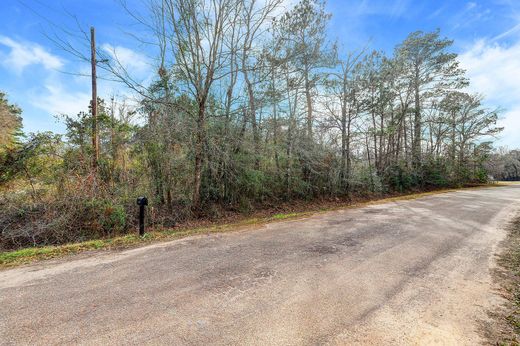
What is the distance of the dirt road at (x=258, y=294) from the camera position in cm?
189

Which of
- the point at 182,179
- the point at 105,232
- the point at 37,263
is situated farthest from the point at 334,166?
the point at 37,263

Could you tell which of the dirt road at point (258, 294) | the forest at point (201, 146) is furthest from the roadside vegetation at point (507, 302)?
the forest at point (201, 146)

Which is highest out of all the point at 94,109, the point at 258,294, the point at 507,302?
the point at 94,109

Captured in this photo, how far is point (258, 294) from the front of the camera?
97.3 inches

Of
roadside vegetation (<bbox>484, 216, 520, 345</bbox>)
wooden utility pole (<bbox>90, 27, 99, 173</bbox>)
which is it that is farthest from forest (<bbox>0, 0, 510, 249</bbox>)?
roadside vegetation (<bbox>484, 216, 520, 345</bbox>)

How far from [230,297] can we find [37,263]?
3.09 meters

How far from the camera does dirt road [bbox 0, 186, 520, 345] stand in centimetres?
189

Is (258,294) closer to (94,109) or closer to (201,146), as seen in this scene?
(201,146)

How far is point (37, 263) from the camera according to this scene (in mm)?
3340

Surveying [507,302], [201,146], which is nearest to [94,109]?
[201,146]

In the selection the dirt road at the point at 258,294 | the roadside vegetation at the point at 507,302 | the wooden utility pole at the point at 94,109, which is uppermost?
the wooden utility pole at the point at 94,109

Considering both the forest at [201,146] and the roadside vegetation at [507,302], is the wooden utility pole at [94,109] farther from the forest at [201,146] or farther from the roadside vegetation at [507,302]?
the roadside vegetation at [507,302]

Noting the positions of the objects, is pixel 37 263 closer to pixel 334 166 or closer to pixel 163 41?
pixel 163 41

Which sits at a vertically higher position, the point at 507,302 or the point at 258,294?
the point at 258,294
